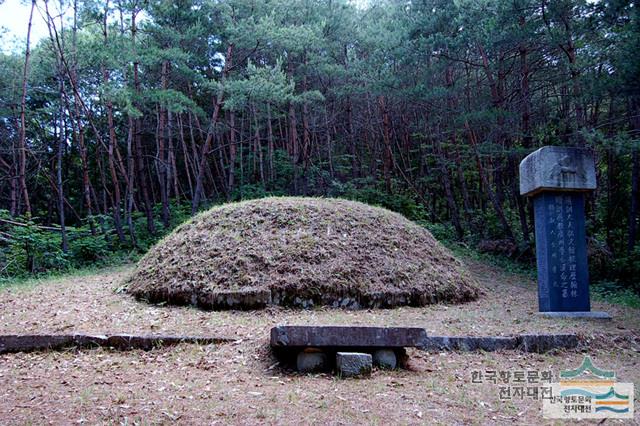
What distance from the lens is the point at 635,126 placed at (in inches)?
370

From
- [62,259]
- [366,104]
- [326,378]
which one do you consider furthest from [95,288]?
[366,104]

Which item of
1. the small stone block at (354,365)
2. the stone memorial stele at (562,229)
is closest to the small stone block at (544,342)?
the stone memorial stele at (562,229)

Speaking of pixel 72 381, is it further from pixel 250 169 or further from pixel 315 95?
pixel 250 169

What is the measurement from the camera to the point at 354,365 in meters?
3.49

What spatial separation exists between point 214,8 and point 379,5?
6.68 m

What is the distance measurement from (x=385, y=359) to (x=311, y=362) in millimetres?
629

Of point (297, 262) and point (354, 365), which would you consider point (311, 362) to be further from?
point (297, 262)

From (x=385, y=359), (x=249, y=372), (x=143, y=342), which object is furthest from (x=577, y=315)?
(x=143, y=342)

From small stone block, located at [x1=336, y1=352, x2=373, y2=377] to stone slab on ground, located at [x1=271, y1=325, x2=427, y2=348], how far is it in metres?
0.11

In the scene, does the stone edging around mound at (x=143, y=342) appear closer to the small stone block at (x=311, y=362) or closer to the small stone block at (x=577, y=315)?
the small stone block at (x=311, y=362)

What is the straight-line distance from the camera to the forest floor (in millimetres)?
2805

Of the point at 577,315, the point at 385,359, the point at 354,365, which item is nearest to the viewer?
the point at 354,365

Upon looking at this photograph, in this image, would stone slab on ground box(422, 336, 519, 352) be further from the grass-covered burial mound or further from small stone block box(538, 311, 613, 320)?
the grass-covered burial mound

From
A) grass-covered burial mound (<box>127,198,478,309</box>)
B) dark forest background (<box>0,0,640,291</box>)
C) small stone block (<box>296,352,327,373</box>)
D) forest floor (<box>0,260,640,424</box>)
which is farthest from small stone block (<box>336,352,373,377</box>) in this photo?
dark forest background (<box>0,0,640,291</box>)
